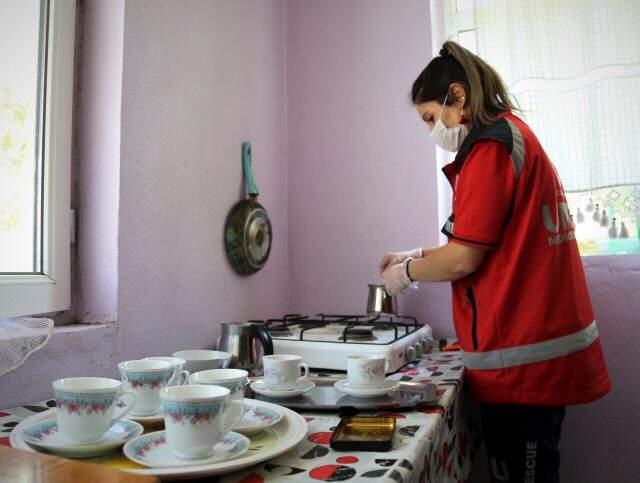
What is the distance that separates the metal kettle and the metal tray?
0.19m

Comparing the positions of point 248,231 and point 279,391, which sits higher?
point 248,231

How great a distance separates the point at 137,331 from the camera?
3.63 ft

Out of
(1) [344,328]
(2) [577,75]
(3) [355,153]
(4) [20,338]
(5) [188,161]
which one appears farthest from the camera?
(3) [355,153]

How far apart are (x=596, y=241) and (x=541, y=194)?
27.4 inches

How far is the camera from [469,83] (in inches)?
44.9

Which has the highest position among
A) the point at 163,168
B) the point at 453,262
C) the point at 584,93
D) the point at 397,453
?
the point at 584,93

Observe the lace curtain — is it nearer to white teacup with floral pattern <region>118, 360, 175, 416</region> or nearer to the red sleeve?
white teacup with floral pattern <region>118, 360, 175, 416</region>

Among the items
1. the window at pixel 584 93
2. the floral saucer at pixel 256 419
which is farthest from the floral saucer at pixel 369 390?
the window at pixel 584 93

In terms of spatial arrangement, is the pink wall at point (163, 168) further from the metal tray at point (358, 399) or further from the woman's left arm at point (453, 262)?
the woman's left arm at point (453, 262)

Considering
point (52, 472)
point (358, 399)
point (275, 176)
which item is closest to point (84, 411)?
point (52, 472)

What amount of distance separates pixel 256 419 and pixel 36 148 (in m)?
0.71

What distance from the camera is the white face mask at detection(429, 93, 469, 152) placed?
1.17 m

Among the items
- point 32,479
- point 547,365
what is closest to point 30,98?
point 32,479

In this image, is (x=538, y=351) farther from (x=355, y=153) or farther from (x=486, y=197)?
(x=355, y=153)
